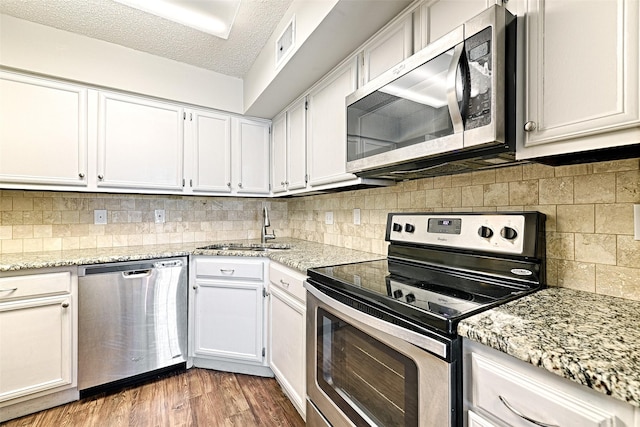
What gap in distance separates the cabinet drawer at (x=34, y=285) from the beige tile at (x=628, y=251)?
2.67 metres

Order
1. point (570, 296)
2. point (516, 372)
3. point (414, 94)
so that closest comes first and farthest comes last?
point (516, 372) → point (570, 296) → point (414, 94)

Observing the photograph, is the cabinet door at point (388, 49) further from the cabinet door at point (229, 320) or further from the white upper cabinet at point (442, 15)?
the cabinet door at point (229, 320)

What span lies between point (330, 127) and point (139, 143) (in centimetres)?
152

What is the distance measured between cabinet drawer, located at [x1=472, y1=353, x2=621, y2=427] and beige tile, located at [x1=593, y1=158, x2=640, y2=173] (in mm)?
789

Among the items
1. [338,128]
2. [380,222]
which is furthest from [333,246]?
[338,128]

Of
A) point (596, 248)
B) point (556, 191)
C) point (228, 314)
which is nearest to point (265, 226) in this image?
point (228, 314)

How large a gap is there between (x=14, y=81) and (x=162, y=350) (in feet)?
6.66

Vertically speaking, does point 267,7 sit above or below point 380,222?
above

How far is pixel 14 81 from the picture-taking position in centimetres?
192

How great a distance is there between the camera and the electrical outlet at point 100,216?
238 cm

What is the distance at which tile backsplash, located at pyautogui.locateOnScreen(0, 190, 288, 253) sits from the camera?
214cm

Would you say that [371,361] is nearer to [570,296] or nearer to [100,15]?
[570,296]

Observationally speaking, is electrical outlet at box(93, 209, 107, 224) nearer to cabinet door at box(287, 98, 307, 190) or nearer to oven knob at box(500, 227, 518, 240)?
cabinet door at box(287, 98, 307, 190)

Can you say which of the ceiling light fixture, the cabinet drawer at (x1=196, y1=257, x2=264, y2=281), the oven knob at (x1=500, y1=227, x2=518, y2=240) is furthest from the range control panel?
the ceiling light fixture
